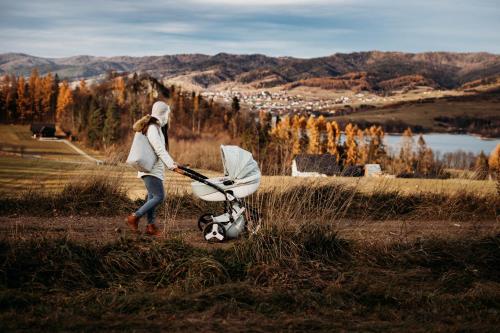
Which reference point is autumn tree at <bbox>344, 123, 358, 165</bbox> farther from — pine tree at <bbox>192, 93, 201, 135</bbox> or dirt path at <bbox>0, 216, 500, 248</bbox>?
dirt path at <bbox>0, 216, 500, 248</bbox>

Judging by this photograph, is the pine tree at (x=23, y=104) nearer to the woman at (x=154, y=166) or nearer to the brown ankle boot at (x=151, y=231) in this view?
the woman at (x=154, y=166)

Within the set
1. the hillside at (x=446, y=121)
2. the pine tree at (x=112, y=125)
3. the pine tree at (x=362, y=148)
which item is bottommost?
the pine tree at (x=362, y=148)

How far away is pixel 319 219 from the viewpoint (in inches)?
305

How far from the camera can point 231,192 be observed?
822cm

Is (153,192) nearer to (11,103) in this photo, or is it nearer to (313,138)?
(313,138)

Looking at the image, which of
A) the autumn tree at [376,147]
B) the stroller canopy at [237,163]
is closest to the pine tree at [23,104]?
the autumn tree at [376,147]

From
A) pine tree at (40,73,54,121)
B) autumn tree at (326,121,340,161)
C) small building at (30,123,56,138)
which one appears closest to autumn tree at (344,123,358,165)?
autumn tree at (326,121,340,161)

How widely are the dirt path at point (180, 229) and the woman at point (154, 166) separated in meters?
0.27

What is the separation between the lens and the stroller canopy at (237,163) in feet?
27.2

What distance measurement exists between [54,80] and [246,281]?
140 meters

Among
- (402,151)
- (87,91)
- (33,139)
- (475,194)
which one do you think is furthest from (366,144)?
(475,194)

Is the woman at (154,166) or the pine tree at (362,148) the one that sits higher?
the woman at (154,166)

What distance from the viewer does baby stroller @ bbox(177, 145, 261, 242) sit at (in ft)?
26.6

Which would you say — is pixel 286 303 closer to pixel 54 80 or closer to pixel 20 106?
pixel 20 106
